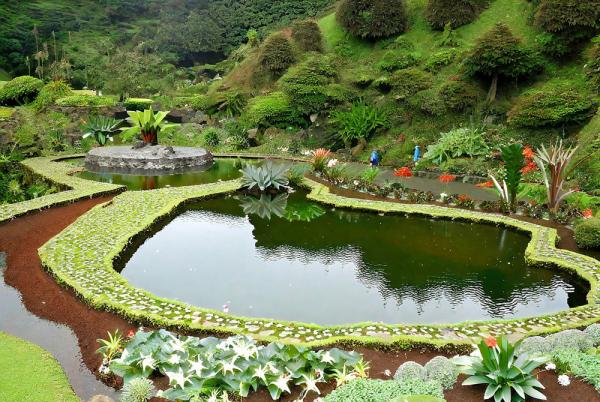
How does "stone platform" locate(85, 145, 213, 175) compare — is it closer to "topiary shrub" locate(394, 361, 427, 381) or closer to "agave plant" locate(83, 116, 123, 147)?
"agave plant" locate(83, 116, 123, 147)

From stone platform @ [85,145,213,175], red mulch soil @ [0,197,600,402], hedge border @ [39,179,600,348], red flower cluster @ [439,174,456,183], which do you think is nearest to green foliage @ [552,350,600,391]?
red mulch soil @ [0,197,600,402]

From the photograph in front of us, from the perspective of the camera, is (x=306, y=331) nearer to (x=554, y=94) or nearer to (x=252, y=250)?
(x=252, y=250)

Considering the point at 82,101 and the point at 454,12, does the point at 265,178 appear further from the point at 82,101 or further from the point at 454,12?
the point at 82,101

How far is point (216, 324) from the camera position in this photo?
7328 mm

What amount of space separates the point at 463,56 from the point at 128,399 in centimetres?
2183

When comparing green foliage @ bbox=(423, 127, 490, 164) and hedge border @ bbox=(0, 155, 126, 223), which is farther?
green foliage @ bbox=(423, 127, 490, 164)

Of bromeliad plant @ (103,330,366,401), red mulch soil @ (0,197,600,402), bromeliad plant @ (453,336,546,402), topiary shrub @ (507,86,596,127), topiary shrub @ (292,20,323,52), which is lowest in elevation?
red mulch soil @ (0,197,600,402)

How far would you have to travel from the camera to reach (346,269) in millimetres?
9812

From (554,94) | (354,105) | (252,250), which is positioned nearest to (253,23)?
(354,105)

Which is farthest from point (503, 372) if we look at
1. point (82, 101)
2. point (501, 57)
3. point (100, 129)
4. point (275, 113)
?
point (82, 101)

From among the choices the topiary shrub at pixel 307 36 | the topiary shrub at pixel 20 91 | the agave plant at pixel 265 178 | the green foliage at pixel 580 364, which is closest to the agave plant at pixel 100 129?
the topiary shrub at pixel 20 91

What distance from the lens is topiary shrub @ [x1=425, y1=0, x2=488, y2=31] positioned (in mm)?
26094

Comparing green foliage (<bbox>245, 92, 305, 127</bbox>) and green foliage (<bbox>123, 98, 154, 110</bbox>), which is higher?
green foliage (<bbox>245, 92, 305, 127</bbox>)

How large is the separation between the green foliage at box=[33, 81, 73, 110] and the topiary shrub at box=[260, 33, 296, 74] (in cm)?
1157
